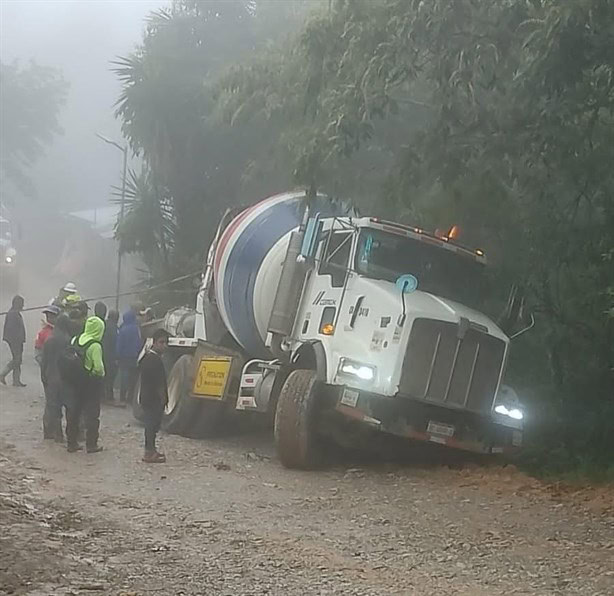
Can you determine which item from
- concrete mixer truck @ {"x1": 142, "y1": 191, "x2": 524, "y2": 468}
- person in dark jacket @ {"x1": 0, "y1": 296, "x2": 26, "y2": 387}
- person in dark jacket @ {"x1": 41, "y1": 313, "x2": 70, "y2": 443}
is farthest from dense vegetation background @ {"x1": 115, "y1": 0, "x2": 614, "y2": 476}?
person in dark jacket @ {"x1": 0, "y1": 296, "x2": 26, "y2": 387}

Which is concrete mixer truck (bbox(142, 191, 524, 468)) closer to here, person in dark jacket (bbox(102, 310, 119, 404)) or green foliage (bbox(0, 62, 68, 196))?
person in dark jacket (bbox(102, 310, 119, 404))

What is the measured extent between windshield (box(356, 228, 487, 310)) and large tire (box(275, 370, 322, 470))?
143cm

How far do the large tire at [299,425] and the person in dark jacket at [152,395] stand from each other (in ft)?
4.54

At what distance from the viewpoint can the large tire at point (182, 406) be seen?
564 inches

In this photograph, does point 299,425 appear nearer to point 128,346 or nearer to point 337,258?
point 337,258

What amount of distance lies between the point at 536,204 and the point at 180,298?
10.3 m

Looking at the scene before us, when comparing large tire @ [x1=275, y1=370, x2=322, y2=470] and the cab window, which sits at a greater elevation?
the cab window

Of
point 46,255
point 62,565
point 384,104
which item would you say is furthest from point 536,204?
point 46,255

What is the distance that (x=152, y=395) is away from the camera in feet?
38.3

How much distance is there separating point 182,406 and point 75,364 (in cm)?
273

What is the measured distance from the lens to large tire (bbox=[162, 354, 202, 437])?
47.0 feet

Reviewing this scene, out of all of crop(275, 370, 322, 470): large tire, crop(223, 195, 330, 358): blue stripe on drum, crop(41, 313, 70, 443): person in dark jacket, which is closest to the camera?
crop(275, 370, 322, 470): large tire

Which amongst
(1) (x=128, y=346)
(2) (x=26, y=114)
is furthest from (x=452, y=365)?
(2) (x=26, y=114)

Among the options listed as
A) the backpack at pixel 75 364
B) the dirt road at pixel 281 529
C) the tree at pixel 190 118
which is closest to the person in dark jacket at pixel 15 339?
the dirt road at pixel 281 529
